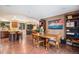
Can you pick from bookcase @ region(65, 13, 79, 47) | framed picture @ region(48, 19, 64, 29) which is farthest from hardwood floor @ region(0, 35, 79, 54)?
framed picture @ region(48, 19, 64, 29)

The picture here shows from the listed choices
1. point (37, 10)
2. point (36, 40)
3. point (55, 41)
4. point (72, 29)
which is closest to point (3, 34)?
point (36, 40)

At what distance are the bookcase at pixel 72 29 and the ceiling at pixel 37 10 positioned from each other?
17 centimetres

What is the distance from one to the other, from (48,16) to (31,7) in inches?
17.5

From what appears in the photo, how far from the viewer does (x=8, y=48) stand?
274cm

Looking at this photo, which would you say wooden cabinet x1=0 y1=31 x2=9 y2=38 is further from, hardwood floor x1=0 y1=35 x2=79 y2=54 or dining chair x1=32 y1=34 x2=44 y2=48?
dining chair x1=32 y1=34 x2=44 y2=48

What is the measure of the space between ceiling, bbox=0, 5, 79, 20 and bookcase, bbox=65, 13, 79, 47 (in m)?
0.17

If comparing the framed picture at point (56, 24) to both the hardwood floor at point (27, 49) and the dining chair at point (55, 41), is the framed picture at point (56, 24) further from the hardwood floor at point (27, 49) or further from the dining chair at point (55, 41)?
the hardwood floor at point (27, 49)

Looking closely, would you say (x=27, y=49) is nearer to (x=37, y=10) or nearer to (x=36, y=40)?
(x=36, y=40)

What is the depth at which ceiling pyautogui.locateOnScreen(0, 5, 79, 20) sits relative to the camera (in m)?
2.68

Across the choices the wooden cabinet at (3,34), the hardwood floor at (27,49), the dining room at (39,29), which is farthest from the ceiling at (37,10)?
the hardwood floor at (27,49)

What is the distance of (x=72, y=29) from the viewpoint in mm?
2750

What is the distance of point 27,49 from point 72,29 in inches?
45.3
